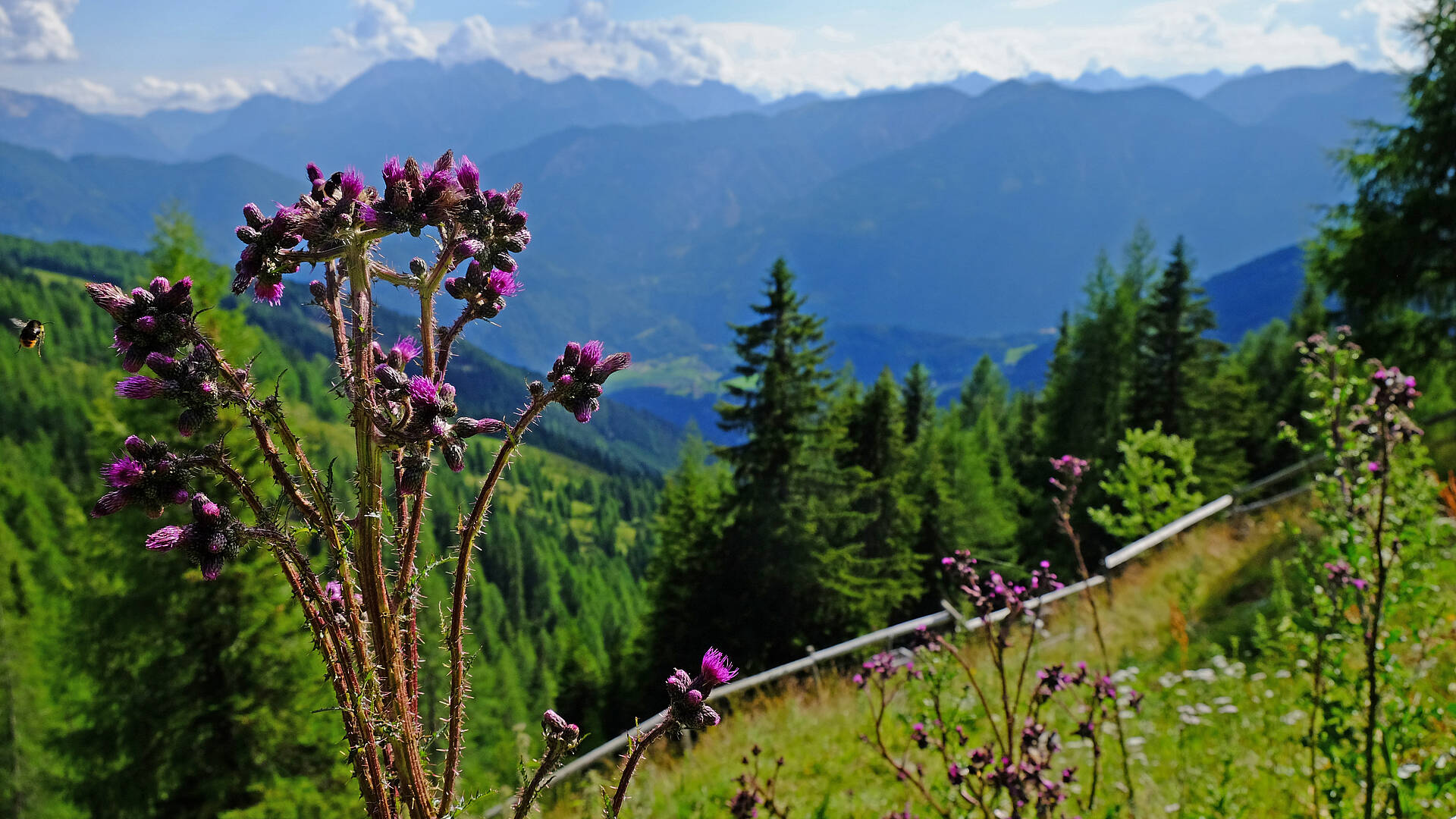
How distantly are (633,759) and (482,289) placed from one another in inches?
42.9

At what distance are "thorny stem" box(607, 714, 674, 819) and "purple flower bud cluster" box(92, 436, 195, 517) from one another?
97cm

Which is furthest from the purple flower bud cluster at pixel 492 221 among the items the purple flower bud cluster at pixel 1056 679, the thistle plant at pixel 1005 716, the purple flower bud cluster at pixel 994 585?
the purple flower bud cluster at pixel 1056 679

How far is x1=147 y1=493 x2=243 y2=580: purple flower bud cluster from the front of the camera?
4.25ft

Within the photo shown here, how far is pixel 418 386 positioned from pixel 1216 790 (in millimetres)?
5004

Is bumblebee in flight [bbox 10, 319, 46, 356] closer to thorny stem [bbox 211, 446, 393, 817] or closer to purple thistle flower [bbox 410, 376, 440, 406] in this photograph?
thorny stem [bbox 211, 446, 393, 817]

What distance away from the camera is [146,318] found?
4.50ft

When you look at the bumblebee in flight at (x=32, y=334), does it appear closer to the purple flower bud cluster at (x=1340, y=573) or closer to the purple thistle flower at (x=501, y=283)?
the purple thistle flower at (x=501, y=283)

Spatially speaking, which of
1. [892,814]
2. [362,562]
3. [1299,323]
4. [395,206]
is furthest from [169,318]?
[1299,323]

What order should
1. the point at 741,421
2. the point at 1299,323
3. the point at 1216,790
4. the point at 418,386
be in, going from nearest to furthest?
1. the point at 418,386
2. the point at 1216,790
3. the point at 741,421
4. the point at 1299,323

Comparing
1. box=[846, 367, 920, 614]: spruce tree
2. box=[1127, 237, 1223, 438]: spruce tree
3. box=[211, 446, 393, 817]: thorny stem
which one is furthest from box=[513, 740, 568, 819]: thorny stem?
box=[1127, 237, 1223, 438]: spruce tree

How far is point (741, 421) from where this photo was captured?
23.4 metres

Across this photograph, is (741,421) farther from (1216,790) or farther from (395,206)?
(395,206)

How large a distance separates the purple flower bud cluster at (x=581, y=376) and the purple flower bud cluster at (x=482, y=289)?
0.19 metres

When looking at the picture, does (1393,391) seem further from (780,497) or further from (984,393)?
(984,393)
